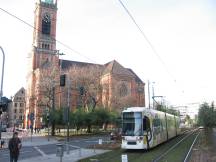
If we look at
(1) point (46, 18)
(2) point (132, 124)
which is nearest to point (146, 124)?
(2) point (132, 124)

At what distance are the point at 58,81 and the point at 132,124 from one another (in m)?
32.9

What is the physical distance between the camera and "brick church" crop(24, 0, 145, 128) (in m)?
56.0

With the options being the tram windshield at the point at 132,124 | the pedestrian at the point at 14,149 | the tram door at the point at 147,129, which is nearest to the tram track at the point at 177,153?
the tram door at the point at 147,129

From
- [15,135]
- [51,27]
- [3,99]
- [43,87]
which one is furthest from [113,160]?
[51,27]

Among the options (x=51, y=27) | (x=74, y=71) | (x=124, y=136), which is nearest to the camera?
(x=124, y=136)

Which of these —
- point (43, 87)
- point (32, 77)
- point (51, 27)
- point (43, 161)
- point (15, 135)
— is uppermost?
point (51, 27)

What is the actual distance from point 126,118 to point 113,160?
6.09 meters

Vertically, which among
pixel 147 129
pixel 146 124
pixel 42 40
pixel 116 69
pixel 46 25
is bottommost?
pixel 147 129

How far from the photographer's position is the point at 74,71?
199 feet

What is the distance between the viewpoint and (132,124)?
23.7 m

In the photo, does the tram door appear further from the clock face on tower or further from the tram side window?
the clock face on tower

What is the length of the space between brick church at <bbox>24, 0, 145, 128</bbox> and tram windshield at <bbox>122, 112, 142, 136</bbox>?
963 inches

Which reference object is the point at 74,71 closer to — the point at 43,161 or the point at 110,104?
the point at 110,104

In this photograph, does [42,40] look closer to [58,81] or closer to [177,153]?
[58,81]
